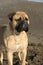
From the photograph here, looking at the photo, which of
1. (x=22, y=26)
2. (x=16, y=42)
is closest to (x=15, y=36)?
(x=16, y=42)

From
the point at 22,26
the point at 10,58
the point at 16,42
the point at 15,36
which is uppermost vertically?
the point at 22,26

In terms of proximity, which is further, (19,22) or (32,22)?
(32,22)

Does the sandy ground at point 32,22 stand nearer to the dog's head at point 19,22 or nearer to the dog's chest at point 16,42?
the dog's chest at point 16,42

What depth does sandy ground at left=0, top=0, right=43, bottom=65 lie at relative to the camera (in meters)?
7.27

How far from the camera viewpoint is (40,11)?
10.9 meters

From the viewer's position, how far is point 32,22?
32.1 feet

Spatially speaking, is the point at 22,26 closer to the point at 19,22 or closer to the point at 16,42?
the point at 19,22

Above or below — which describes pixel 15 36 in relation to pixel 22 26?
below

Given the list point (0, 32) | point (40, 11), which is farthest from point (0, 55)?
point (40, 11)

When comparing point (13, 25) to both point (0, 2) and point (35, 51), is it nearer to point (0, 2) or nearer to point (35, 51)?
point (35, 51)

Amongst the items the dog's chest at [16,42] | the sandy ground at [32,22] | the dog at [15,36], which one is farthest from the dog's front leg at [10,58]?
the sandy ground at [32,22]

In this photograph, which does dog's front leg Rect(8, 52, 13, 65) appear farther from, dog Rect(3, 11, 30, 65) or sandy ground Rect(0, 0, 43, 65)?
sandy ground Rect(0, 0, 43, 65)

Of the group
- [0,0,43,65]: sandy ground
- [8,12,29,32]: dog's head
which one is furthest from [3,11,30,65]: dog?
[0,0,43,65]: sandy ground

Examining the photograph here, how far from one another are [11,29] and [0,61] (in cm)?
99
